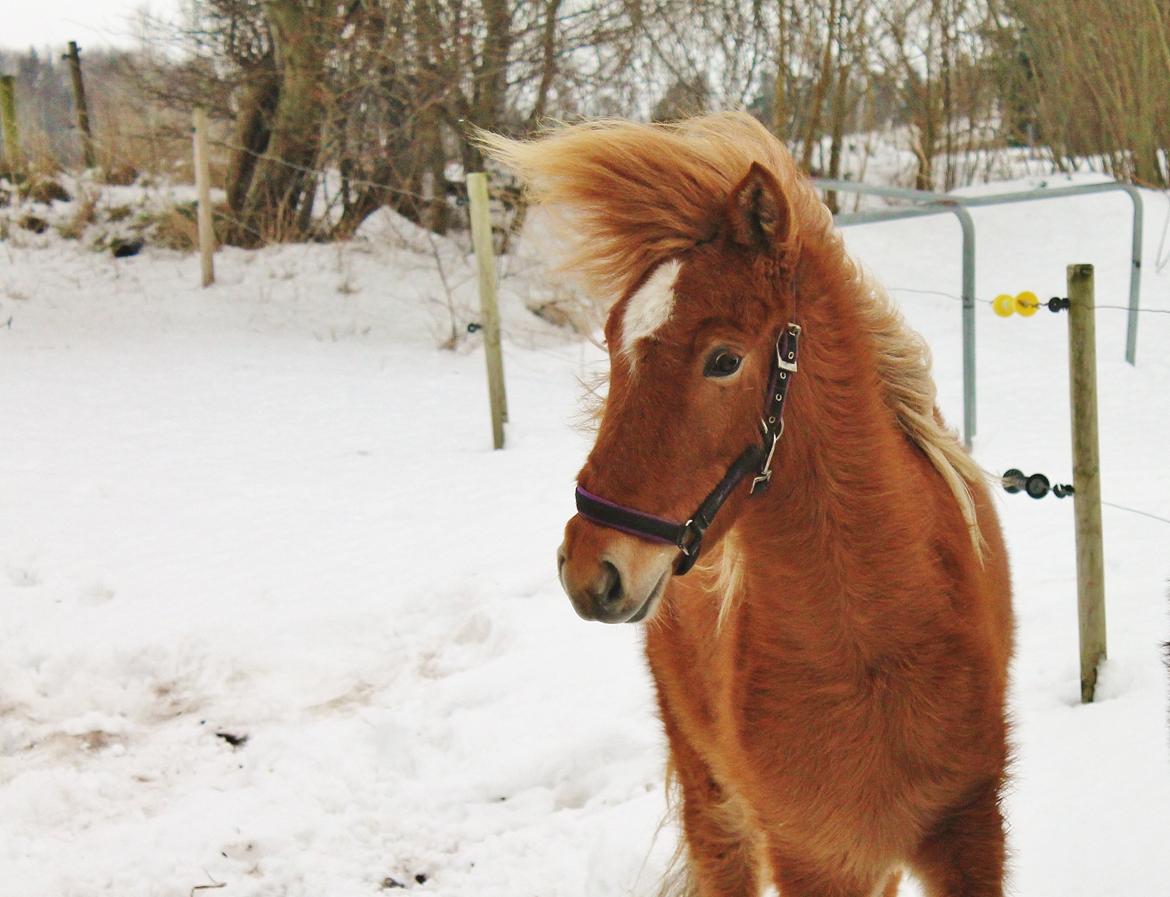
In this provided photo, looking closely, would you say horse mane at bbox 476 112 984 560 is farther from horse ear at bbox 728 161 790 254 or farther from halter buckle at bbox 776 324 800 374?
halter buckle at bbox 776 324 800 374

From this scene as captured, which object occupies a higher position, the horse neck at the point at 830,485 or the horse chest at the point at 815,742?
the horse neck at the point at 830,485

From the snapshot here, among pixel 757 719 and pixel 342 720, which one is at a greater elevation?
pixel 757 719

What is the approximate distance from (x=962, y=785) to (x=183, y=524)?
492 centimetres

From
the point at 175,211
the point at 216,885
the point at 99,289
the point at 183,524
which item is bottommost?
the point at 216,885

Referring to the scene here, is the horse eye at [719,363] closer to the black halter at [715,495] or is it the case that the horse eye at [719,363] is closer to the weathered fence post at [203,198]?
the black halter at [715,495]

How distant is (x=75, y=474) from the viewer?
6.54 meters

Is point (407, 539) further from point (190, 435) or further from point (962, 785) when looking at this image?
point (962, 785)

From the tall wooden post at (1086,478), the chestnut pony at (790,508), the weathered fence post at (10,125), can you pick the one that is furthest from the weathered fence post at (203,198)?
the chestnut pony at (790,508)

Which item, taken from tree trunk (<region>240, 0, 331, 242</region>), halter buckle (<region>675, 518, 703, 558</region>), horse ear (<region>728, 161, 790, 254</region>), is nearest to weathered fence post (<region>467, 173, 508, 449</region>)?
tree trunk (<region>240, 0, 331, 242</region>)

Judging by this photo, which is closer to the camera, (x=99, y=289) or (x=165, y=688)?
(x=165, y=688)

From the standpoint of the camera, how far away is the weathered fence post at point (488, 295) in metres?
6.96

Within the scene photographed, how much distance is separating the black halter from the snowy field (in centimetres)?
12

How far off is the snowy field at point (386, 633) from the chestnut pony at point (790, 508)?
0.19m

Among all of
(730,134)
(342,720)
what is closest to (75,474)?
(342,720)
